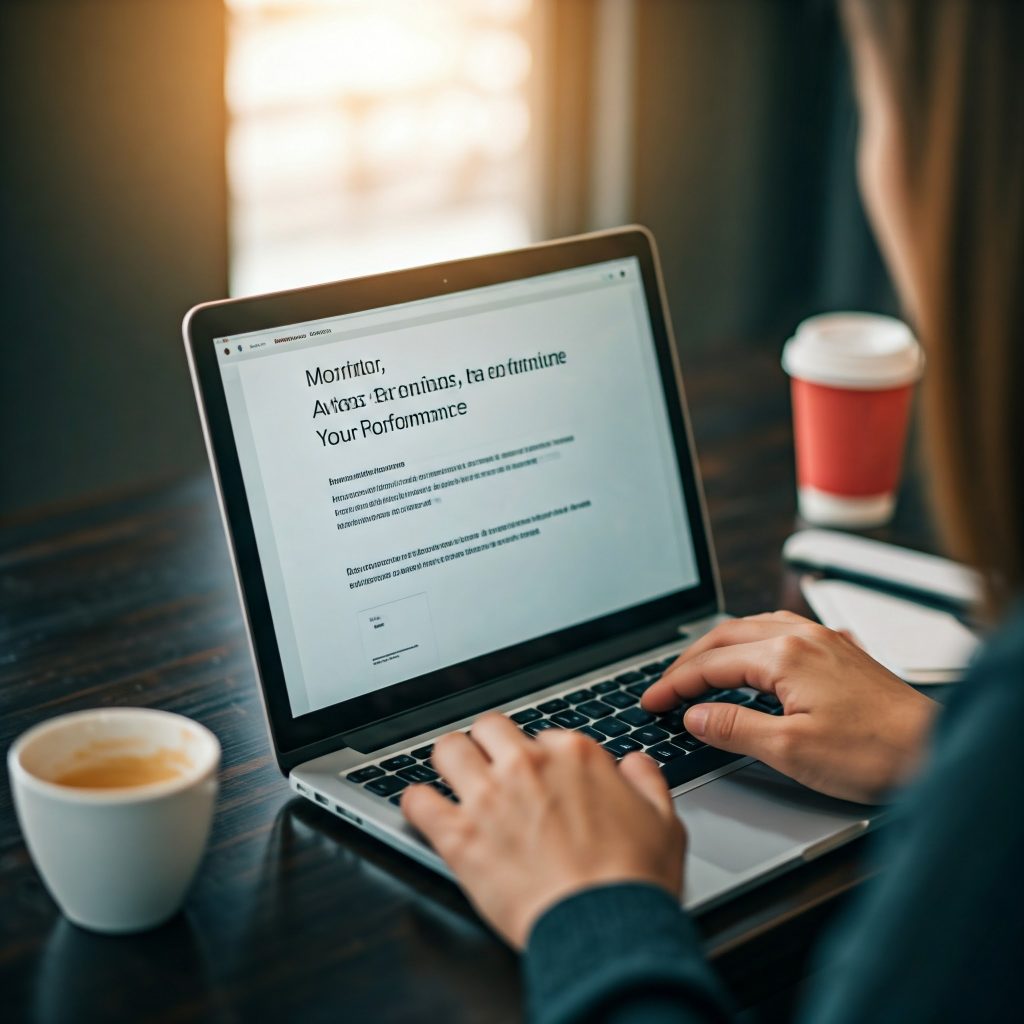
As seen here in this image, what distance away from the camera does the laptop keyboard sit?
31.4 inches

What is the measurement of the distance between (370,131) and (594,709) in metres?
2.29

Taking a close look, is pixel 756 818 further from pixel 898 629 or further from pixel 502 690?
pixel 898 629

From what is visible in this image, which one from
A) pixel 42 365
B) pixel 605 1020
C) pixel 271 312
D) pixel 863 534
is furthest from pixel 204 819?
pixel 42 365

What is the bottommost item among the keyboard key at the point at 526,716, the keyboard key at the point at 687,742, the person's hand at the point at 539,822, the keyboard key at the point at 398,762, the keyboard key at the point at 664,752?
the keyboard key at the point at 526,716

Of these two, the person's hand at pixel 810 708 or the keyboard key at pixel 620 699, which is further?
the keyboard key at pixel 620 699

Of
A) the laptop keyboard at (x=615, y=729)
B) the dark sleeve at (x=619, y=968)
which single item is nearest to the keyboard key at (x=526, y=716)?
the laptop keyboard at (x=615, y=729)

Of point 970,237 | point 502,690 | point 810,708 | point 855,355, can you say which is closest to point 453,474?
point 502,690

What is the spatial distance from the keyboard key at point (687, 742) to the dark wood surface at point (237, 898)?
0.12 metres

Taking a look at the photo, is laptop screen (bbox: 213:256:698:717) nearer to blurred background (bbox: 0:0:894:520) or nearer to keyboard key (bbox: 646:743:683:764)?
keyboard key (bbox: 646:743:683:764)

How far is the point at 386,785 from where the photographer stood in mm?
787

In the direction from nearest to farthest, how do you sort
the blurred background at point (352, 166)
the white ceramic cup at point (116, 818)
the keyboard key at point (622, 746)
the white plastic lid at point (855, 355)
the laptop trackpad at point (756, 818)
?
the white ceramic cup at point (116, 818)
the laptop trackpad at point (756, 818)
the keyboard key at point (622, 746)
the white plastic lid at point (855, 355)
the blurred background at point (352, 166)

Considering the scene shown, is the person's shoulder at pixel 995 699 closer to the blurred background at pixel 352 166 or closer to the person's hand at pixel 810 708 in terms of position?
the person's hand at pixel 810 708

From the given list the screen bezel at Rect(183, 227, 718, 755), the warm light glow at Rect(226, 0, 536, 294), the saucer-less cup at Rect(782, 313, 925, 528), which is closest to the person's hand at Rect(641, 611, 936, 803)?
the screen bezel at Rect(183, 227, 718, 755)

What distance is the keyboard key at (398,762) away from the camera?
810 millimetres
